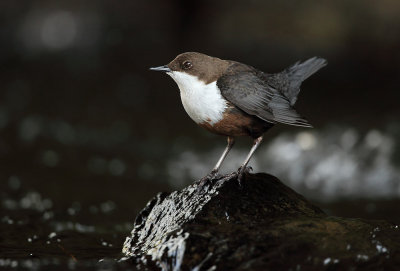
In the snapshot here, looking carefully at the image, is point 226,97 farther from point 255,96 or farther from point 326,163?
point 326,163

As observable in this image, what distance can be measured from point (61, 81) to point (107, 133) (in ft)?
9.17

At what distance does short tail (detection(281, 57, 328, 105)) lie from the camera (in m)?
4.29

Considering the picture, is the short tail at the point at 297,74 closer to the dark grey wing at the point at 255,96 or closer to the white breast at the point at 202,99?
the dark grey wing at the point at 255,96

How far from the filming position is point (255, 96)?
380cm

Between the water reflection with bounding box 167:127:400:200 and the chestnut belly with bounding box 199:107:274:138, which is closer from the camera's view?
the chestnut belly with bounding box 199:107:274:138

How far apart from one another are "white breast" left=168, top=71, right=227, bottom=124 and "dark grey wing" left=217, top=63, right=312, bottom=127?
60 mm

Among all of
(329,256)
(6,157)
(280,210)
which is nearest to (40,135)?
(6,157)

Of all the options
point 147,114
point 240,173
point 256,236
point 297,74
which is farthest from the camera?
point 147,114

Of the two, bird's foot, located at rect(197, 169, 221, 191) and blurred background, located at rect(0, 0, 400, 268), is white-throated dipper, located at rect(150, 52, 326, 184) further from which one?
blurred background, located at rect(0, 0, 400, 268)

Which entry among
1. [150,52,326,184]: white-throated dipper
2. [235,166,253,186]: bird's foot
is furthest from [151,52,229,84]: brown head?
[235,166,253,186]: bird's foot

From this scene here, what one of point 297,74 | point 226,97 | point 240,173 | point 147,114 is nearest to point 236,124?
point 226,97

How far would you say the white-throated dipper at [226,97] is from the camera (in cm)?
363

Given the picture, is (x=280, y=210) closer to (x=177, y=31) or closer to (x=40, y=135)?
(x=40, y=135)

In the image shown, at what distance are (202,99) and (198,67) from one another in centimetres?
24
